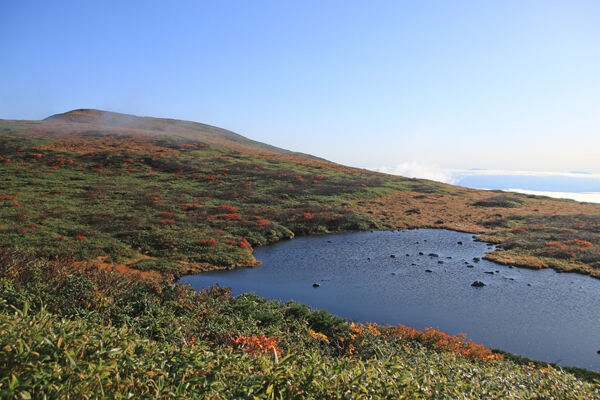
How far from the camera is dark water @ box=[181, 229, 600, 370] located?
20.3 meters

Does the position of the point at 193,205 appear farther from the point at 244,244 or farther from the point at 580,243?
the point at 580,243

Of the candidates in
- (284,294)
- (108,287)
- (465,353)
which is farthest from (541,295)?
(108,287)

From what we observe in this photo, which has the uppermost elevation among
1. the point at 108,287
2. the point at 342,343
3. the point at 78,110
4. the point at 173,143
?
the point at 78,110

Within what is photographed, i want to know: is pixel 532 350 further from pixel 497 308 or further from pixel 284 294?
pixel 284 294

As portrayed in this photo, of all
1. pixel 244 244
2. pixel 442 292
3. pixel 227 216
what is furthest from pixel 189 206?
pixel 442 292

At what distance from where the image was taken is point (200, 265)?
31438mm

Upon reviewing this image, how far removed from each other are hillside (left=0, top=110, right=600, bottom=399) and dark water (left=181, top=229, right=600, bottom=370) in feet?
9.85

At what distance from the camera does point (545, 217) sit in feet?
189

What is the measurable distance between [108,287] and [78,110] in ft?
530

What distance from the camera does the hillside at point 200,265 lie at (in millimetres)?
5660

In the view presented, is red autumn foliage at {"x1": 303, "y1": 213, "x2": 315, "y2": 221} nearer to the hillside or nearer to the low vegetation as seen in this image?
the hillside

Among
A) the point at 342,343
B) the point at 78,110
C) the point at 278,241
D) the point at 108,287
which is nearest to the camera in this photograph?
the point at 108,287

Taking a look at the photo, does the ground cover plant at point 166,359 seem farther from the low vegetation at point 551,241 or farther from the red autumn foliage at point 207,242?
the low vegetation at point 551,241

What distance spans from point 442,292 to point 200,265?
20098 millimetres
